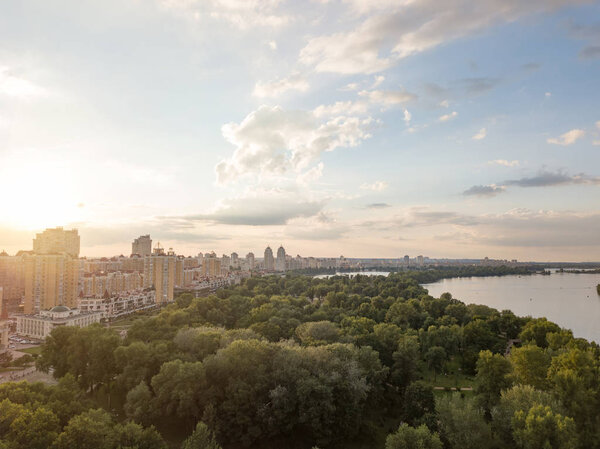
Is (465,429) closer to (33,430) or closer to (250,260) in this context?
(33,430)

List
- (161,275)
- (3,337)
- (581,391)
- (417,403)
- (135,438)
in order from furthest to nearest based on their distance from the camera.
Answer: (161,275), (3,337), (417,403), (581,391), (135,438)

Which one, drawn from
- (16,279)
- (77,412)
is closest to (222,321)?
(77,412)

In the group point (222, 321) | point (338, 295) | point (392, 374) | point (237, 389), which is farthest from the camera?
point (338, 295)

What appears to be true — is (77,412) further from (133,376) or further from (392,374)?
(392,374)

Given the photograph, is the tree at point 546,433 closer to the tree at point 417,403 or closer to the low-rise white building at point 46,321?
the tree at point 417,403

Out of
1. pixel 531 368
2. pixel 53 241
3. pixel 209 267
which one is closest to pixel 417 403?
pixel 531 368
